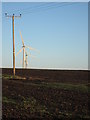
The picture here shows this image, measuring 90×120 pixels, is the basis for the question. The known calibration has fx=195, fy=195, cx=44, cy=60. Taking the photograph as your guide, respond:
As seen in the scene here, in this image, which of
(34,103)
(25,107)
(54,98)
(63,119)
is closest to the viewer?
(63,119)

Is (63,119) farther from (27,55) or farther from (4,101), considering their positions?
(27,55)

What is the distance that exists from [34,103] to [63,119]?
159 inches

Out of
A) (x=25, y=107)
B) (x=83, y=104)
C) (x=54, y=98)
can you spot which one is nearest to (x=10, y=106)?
(x=25, y=107)

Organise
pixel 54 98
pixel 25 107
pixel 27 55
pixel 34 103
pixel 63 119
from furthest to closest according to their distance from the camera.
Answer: pixel 27 55
pixel 54 98
pixel 34 103
pixel 25 107
pixel 63 119

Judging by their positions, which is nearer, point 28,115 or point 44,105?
point 28,115

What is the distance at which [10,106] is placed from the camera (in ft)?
45.6

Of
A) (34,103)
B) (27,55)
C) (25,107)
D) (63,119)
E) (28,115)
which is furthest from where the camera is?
(27,55)

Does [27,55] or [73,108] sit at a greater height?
[27,55]

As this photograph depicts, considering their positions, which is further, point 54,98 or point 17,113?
point 54,98

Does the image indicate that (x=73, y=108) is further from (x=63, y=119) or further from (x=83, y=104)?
(x=63, y=119)

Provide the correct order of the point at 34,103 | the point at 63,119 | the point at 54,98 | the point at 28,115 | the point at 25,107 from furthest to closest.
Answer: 1. the point at 54,98
2. the point at 34,103
3. the point at 25,107
4. the point at 28,115
5. the point at 63,119

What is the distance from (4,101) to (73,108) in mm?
5542

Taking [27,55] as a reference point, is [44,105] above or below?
below

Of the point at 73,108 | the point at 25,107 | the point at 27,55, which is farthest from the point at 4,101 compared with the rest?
the point at 27,55
